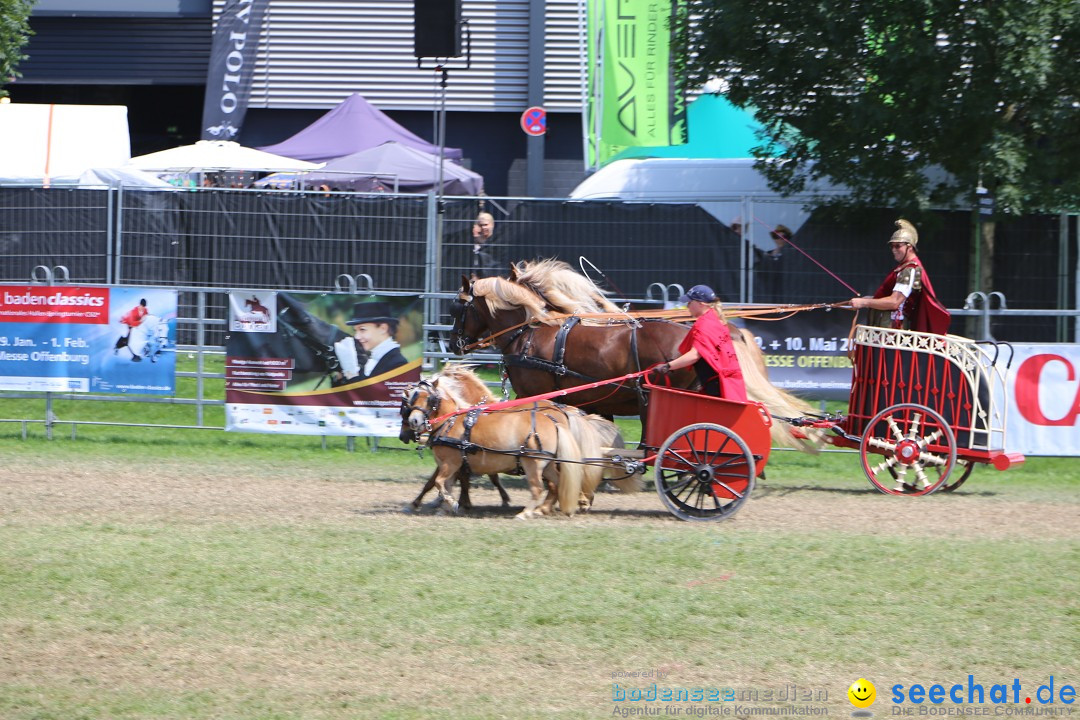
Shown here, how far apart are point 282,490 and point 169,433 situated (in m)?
3.87

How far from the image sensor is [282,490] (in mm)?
10828

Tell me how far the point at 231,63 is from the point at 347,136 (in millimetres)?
4114

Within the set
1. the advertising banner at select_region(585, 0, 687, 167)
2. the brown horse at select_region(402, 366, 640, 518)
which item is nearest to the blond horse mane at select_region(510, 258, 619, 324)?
the brown horse at select_region(402, 366, 640, 518)

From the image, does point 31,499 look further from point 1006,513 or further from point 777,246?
point 777,246

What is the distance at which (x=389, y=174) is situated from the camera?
21.6 meters

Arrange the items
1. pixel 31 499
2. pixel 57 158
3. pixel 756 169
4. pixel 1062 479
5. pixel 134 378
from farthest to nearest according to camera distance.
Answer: pixel 57 158 < pixel 756 169 < pixel 134 378 < pixel 1062 479 < pixel 31 499

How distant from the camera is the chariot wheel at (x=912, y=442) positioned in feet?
34.3


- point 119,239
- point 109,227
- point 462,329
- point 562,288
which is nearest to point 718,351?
point 562,288

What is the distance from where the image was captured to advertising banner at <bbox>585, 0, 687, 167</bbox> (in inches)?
865

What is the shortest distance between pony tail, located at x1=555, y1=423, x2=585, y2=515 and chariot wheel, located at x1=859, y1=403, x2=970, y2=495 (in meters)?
2.63

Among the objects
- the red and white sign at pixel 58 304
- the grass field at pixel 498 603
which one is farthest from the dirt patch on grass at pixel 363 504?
the red and white sign at pixel 58 304

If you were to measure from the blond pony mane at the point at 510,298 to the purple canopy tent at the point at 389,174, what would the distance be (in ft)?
32.1

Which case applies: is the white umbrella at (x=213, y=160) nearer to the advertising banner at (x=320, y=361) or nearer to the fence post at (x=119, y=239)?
the fence post at (x=119, y=239)

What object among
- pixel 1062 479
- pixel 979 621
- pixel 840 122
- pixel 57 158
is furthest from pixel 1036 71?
pixel 57 158
